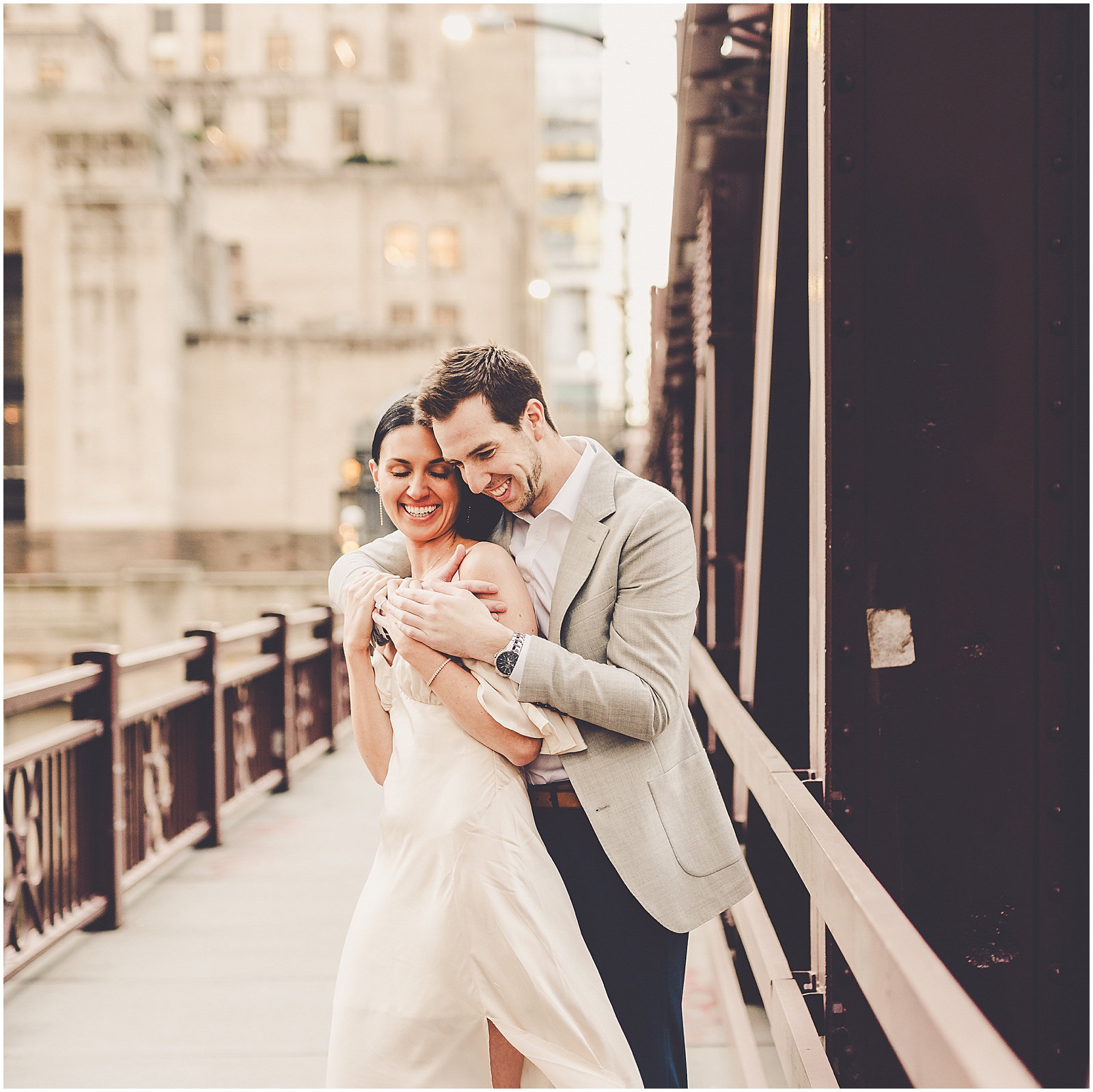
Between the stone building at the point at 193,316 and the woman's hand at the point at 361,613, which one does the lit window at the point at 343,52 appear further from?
the woman's hand at the point at 361,613

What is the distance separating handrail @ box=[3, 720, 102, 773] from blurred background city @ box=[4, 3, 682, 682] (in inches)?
410

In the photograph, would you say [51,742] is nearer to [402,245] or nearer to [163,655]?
[163,655]

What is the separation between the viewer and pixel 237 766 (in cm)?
789

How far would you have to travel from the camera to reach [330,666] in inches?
409

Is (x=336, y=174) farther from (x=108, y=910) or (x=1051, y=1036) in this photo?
(x=1051, y=1036)

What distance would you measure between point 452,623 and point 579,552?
34 cm

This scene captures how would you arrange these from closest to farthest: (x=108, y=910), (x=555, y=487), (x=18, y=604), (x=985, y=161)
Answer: (x=985, y=161) → (x=555, y=487) → (x=108, y=910) → (x=18, y=604)

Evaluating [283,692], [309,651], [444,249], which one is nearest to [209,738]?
[283,692]

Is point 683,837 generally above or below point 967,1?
below

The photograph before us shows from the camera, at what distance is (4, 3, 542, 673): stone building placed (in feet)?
110

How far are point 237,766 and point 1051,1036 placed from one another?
264 inches

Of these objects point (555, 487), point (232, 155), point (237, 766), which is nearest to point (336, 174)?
point (232, 155)

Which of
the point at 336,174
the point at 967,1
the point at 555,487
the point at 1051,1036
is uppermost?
the point at 336,174

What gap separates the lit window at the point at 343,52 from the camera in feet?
200
